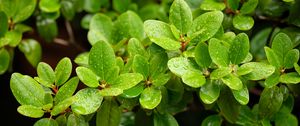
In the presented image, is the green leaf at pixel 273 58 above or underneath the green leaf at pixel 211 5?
underneath

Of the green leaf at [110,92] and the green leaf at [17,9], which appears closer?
the green leaf at [110,92]

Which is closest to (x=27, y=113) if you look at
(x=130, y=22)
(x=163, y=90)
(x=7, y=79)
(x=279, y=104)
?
(x=163, y=90)

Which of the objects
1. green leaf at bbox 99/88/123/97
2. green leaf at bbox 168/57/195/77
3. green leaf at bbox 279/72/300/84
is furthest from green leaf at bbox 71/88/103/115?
green leaf at bbox 279/72/300/84

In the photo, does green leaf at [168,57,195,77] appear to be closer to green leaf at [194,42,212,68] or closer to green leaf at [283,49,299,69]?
green leaf at [194,42,212,68]

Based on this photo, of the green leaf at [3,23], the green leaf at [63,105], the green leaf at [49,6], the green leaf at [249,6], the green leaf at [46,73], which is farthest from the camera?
the green leaf at [49,6]

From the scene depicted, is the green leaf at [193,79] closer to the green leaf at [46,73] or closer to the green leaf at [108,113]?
the green leaf at [108,113]

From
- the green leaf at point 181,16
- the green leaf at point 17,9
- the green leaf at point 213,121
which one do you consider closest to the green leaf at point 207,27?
the green leaf at point 181,16

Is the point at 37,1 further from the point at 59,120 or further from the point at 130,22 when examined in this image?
the point at 59,120
